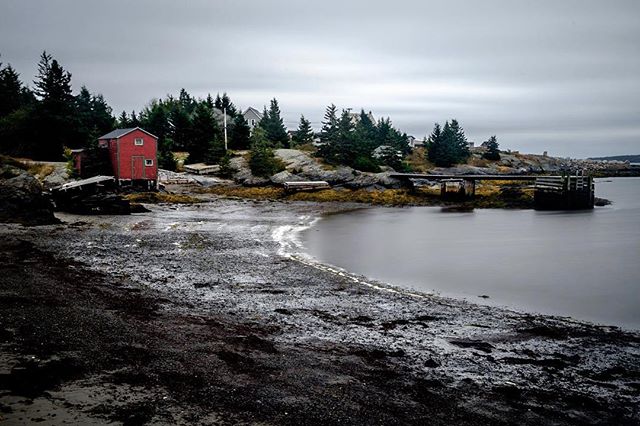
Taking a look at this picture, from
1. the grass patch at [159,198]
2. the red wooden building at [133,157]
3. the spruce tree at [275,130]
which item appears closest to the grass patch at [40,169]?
the red wooden building at [133,157]

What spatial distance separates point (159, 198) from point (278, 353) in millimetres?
37766

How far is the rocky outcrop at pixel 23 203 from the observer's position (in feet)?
86.1

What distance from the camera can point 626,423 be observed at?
672 cm

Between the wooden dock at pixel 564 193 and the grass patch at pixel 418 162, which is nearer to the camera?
the wooden dock at pixel 564 193

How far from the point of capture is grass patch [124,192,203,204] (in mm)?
42750

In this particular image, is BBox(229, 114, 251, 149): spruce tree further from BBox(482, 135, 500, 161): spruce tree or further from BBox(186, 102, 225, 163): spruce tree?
BBox(482, 135, 500, 161): spruce tree

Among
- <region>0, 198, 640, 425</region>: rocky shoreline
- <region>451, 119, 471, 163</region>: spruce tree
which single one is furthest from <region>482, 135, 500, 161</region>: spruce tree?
<region>0, 198, 640, 425</region>: rocky shoreline

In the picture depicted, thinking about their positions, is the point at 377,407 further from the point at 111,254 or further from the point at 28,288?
the point at 111,254

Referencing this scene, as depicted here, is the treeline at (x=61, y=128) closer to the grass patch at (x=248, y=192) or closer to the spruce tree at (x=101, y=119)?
the spruce tree at (x=101, y=119)

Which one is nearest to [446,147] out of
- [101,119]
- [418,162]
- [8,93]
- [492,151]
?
[418,162]

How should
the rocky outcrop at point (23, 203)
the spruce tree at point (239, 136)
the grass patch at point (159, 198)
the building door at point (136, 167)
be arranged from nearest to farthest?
the rocky outcrop at point (23, 203), the grass patch at point (159, 198), the building door at point (136, 167), the spruce tree at point (239, 136)

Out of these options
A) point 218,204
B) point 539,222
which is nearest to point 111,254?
point 218,204

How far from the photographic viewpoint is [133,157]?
50.6 metres

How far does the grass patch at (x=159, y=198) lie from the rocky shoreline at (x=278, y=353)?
26698mm
